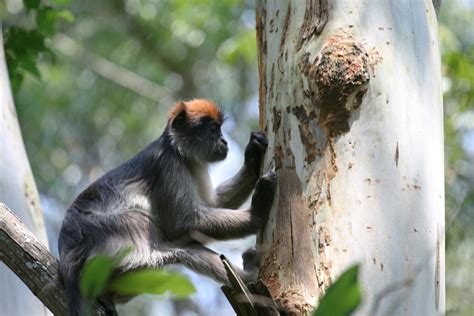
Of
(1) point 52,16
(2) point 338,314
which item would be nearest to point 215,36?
(1) point 52,16

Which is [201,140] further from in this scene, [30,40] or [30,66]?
[30,40]

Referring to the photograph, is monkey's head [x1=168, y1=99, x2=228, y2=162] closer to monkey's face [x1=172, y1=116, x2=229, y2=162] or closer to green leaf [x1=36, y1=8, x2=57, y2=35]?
monkey's face [x1=172, y1=116, x2=229, y2=162]

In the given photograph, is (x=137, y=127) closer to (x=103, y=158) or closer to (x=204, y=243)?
(x=103, y=158)

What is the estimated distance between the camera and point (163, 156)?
5.31m

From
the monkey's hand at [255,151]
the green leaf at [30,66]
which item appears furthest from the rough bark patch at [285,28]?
the green leaf at [30,66]

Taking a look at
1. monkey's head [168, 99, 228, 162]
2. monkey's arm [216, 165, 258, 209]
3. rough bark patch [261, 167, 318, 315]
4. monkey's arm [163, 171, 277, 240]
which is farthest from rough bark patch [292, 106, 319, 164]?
monkey's head [168, 99, 228, 162]

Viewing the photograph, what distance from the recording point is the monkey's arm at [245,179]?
4.29m

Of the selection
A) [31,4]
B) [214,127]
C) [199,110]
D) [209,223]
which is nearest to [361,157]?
[209,223]

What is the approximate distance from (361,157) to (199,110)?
8.69ft

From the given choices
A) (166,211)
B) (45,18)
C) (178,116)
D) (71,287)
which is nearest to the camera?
(71,287)

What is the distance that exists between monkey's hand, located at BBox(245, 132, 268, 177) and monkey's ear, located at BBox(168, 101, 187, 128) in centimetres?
106

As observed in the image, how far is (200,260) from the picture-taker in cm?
452

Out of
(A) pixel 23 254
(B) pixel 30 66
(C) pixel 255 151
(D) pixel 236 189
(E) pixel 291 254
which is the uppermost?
(B) pixel 30 66

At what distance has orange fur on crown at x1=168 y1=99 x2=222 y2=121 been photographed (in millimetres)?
5789
